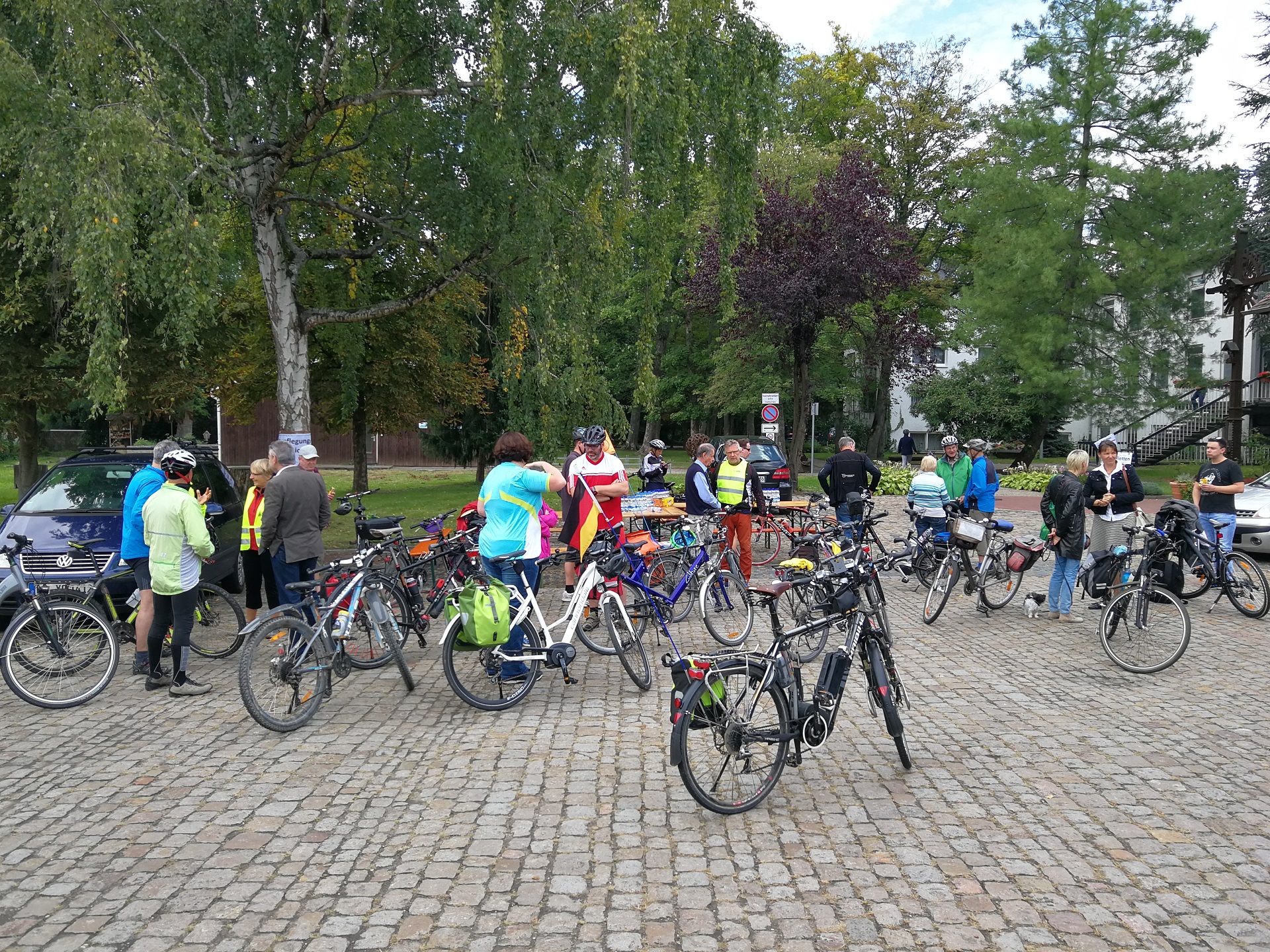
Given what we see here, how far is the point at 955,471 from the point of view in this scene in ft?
41.1

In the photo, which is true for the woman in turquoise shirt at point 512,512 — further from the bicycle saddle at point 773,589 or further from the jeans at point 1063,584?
the jeans at point 1063,584

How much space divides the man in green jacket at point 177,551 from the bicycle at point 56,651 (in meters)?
0.42

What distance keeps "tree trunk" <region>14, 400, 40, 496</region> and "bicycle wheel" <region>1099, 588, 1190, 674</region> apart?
16.1 m

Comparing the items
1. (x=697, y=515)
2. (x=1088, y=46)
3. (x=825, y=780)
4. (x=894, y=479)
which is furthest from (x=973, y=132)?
(x=825, y=780)

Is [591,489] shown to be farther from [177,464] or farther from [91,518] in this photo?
[91,518]

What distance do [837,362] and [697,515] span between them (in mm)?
26615

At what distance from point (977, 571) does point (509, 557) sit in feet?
18.8

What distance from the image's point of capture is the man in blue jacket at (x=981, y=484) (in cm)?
1196

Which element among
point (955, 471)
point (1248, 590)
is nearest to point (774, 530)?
point (955, 471)

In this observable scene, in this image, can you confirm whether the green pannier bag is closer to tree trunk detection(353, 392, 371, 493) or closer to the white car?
the white car

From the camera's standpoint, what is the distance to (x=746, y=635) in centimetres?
911

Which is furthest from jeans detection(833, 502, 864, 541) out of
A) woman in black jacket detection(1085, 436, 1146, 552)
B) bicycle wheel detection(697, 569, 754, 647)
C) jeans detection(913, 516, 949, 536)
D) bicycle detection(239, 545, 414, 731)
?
bicycle detection(239, 545, 414, 731)

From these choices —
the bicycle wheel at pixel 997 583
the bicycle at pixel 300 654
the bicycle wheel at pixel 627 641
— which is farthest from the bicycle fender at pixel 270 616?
the bicycle wheel at pixel 997 583

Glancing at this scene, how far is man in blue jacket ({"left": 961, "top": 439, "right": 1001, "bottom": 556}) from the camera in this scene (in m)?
12.0
